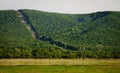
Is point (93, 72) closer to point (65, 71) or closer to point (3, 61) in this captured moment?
point (65, 71)

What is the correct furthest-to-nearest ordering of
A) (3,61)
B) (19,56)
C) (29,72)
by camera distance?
(19,56) < (3,61) < (29,72)

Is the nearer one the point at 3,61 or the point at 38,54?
the point at 3,61

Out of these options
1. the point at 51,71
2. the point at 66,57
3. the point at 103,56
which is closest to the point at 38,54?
the point at 66,57

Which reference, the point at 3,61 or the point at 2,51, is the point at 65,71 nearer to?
the point at 3,61

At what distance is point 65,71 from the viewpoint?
80.1 metres

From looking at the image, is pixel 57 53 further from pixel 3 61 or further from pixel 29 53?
pixel 3 61

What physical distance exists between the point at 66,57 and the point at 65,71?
1719 inches

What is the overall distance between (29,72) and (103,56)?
59.0 meters

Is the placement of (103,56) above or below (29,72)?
below

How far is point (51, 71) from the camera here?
→ 80125 mm

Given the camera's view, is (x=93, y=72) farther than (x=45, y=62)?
No

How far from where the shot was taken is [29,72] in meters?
76.2

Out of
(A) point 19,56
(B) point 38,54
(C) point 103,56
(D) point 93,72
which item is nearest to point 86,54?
(C) point 103,56

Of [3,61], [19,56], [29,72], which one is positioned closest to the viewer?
[29,72]
